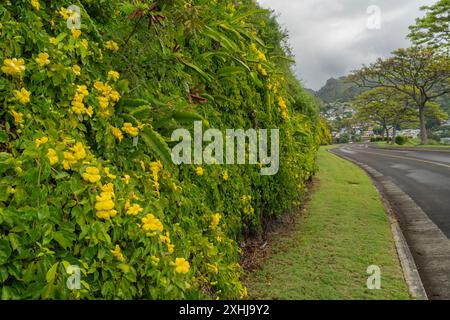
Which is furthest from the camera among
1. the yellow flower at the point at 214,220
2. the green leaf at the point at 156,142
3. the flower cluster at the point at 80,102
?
the yellow flower at the point at 214,220

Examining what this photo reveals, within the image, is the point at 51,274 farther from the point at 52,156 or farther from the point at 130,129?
the point at 130,129

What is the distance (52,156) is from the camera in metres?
1.77

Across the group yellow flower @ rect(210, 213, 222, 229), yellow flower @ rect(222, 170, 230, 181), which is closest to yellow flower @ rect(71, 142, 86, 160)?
yellow flower @ rect(210, 213, 222, 229)

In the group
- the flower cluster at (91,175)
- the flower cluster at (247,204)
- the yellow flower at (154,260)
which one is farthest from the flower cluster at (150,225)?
the flower cluster at (247,204)

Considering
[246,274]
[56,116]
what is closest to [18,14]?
[56,116]

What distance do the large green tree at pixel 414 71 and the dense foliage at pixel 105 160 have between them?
31.1m

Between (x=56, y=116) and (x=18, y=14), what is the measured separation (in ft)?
2.05

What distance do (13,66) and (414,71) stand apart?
36480 mm

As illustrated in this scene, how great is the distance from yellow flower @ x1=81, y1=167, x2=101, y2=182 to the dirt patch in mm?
2991

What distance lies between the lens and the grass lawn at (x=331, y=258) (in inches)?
153

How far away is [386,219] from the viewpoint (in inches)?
273

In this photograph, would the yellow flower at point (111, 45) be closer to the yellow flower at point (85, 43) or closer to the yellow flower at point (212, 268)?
the yellow flower at point (85, 43)

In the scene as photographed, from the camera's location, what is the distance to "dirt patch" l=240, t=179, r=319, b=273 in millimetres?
4699

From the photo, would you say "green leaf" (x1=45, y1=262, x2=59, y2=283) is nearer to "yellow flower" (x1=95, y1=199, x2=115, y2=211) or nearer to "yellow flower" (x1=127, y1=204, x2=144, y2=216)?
"yellow flower" (x1=95, y1=199, x2=115, y2=211)
